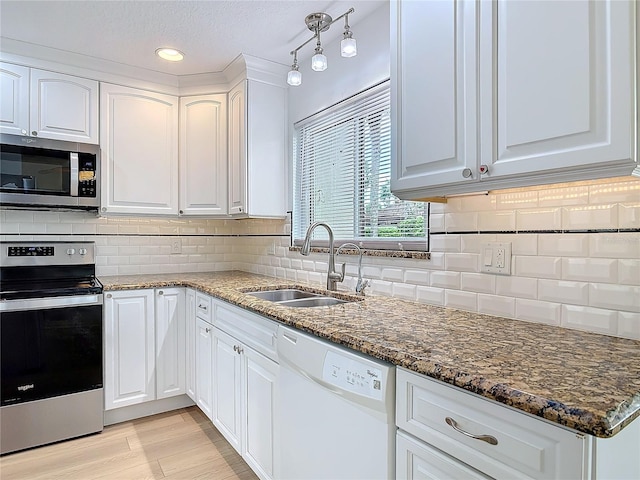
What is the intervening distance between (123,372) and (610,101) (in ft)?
8.97

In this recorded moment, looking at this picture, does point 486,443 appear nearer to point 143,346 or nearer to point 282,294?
point 282,294

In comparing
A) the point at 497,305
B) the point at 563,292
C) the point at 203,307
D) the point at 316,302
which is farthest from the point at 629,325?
the point at 203,307

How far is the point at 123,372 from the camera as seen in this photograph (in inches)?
97.9

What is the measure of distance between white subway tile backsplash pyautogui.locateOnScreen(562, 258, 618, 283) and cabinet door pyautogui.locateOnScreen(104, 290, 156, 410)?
230 centimetres

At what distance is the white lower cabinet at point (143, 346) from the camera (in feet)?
8.04

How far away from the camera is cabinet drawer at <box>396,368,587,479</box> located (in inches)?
27.8

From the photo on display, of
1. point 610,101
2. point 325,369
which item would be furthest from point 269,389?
point 610,101

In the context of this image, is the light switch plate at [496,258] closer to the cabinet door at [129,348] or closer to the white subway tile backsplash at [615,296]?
the white subway tile backsplash at [615,296]

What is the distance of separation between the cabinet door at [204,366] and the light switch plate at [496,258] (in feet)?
4.98

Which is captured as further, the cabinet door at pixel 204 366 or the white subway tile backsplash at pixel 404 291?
the cabinet door at pixel 204 366

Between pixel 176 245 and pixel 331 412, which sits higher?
pixel 176 245

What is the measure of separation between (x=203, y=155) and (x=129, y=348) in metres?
1.42

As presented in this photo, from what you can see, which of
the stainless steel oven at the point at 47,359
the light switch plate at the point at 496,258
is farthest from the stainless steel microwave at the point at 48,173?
the light switch plate at the point at 496,258

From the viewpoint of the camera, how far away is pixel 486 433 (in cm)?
82
